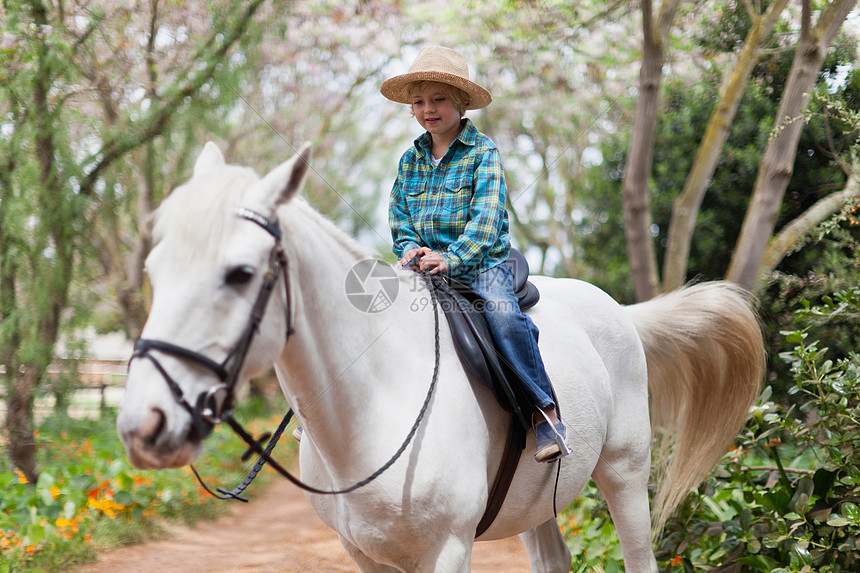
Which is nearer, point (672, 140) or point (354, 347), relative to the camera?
point (354, 347)

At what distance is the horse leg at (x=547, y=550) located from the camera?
3.10m

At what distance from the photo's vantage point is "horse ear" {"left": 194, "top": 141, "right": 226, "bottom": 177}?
6.15ft

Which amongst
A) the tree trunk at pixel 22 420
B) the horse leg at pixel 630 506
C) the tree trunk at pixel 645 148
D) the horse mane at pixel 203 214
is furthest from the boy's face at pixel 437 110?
the tree trunk at pixel 22 420

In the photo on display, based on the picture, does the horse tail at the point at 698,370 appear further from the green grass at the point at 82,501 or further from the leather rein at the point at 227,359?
the green grass at the point at 82,501

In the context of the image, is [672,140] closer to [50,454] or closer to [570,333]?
[570,333]

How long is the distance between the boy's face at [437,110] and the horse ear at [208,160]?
3.03ft

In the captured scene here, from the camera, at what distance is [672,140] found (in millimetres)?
7500

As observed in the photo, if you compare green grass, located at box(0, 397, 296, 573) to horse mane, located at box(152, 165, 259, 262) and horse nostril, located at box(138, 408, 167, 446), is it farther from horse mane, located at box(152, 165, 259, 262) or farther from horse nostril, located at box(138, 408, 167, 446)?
horse mane, located at box(152, 165, 259, 262)

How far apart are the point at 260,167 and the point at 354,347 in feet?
41.9

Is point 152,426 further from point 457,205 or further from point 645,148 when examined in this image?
point 645,148

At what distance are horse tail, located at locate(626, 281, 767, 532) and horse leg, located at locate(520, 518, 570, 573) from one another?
2.00ft

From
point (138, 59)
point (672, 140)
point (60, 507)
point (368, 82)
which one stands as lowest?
point (60, 507)

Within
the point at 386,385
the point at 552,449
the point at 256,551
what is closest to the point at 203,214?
the point at 386,385

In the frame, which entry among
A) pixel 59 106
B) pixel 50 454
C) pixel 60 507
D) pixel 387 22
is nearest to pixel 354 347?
pixel 60 507
